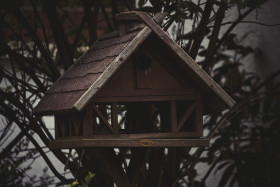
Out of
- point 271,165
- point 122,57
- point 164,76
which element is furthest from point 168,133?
point 271,165

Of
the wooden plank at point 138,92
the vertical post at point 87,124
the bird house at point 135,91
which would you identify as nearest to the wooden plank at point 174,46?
the bird house at point 135,91

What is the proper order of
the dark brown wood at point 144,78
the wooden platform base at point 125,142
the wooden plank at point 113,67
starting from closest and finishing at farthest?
1. the wooden plank at point 113,67
2. the wooden platform base at point 125,142
3. the dark brown wood at point 144,78

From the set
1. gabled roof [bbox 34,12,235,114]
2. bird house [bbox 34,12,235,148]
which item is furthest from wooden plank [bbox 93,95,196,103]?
gabled roof [bbox 34,12,235,114]

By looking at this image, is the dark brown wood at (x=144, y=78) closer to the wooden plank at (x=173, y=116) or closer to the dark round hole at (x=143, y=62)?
the dark round hole at (x=143, y=62)

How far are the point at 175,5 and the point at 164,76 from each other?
22.4 inches

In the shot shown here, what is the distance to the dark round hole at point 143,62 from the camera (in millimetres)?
2559

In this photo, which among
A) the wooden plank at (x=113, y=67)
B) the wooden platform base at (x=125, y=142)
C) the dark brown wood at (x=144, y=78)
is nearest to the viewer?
the wooden plank at (x=113, y=67)

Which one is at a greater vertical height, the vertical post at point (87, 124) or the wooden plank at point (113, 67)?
the wooden plank at point (113, 67)

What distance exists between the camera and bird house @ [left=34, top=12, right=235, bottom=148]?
2.41 meters

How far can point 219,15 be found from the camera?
3396 millimetres

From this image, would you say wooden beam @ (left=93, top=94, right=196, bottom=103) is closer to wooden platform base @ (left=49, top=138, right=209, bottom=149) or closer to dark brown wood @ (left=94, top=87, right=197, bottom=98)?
dark brown wood @ (left=94, top=87, right=197, bottom=98)

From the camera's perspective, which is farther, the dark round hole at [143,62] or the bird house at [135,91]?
the dark round hole at [143,62]

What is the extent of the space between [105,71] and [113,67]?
4 centimetres

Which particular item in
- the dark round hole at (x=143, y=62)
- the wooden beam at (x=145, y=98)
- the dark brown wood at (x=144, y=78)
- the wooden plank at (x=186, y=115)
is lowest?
the wooden plank at (x=186, y=115)
